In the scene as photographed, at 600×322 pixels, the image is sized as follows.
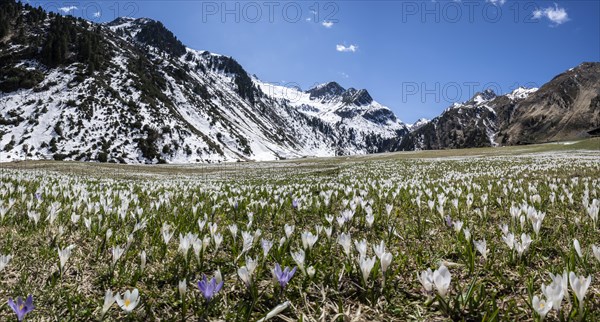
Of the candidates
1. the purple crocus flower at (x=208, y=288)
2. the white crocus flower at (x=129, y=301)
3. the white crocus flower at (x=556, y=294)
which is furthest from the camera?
the purple crocus flower at (x=208, y=288)

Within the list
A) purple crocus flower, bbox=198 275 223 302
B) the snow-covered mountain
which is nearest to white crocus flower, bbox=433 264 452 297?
purple crocus flower, bbox=198 275 223 302

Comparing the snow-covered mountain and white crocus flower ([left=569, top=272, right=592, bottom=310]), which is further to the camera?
the snow-covered mountain

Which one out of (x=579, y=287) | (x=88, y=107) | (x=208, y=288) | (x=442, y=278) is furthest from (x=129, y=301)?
(x=88, y=107)

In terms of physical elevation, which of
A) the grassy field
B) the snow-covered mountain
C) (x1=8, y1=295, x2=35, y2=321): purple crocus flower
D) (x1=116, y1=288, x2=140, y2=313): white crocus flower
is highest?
the snow-covered mountain

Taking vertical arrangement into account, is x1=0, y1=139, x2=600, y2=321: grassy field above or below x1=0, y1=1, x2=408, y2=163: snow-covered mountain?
below

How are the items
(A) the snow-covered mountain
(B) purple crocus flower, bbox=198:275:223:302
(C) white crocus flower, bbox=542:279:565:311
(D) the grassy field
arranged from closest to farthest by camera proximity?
(C) white crocus flower, bbox=542:279:565:311
(B) purple crocus flower, bbox=198:275:223:302
(D) the grassy field
(A) the snow-covered mountain

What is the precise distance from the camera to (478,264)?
3.10 meters

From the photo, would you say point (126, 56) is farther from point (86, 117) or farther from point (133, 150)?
point (133, 150)

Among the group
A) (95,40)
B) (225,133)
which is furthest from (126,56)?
(225,133)

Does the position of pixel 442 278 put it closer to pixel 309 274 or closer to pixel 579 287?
pixel 579 287

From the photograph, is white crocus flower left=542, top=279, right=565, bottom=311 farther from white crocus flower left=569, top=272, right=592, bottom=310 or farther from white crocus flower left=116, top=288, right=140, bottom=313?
white crocus flower left=116, top=288, right=140, bottom=313

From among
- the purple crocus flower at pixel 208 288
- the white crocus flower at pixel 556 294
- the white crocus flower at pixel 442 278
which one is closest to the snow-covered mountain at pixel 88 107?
the purple crocus flower at pixel 208 288

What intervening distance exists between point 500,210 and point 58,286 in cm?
599

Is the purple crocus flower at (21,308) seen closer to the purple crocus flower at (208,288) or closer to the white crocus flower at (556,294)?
the purple crocus flower at (208,288)
